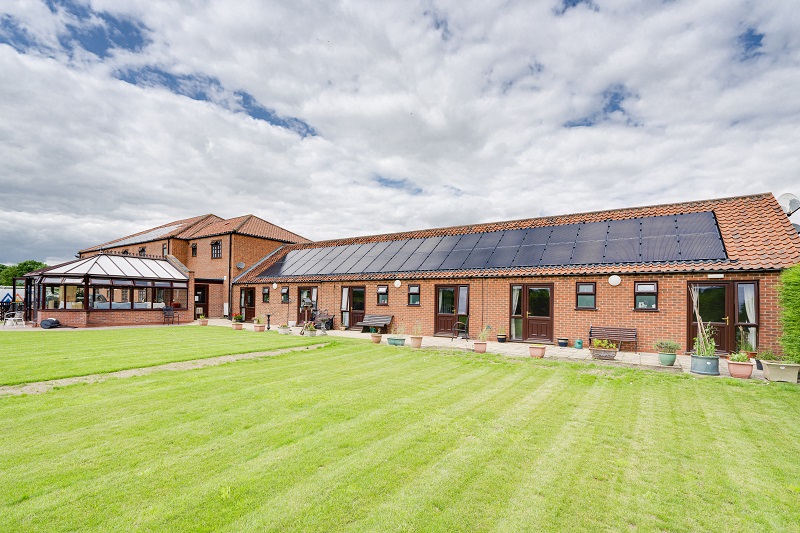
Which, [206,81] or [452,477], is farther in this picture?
[206,81]

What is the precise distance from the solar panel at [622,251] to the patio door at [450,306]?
Answer: 19.0ft

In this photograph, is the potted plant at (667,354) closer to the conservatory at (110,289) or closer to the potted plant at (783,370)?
the potted plant at (783,370)

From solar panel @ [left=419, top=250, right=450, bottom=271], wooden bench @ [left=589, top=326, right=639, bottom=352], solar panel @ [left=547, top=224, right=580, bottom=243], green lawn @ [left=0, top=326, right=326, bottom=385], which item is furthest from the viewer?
solar panel @ [left=419, top=250, right=450, bottom=271]

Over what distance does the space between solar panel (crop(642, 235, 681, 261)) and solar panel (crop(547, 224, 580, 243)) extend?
9.21 feet

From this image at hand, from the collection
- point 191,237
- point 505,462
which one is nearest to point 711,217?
point 505,462

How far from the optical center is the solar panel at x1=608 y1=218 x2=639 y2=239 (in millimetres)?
16141

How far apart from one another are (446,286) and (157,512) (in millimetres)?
15622

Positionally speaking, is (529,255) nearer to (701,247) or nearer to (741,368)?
(701,247)

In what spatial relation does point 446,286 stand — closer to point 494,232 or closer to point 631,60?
Answer: point 494,232

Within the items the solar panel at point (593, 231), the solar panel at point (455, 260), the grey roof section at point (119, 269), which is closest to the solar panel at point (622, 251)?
the solar panel at point (593, 231)

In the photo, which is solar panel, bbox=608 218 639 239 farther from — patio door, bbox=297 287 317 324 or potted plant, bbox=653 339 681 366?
patio door, bbox=297 287 317 324

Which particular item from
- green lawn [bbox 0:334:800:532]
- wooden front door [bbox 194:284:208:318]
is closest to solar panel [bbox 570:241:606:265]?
green lawn [bbox 0:334:800:532]

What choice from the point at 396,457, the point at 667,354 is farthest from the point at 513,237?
the point at 396,457

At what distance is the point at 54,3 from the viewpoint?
855 centimetres
